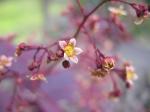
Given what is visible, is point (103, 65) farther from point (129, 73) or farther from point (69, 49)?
point (129, 73)

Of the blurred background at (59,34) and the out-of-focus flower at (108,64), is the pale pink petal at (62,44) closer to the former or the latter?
the out-of-focus flower at (108,64)

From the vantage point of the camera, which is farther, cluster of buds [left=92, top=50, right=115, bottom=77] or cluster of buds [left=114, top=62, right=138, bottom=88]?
cluster of buds [left=114, top=62, right=138, bottom=88]

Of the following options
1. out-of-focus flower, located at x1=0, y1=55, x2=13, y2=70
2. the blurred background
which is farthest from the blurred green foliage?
out-of-focus flower, located at x1=0, y1=55, x2=13, y2=70

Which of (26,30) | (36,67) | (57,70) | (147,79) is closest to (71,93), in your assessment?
(57,70)

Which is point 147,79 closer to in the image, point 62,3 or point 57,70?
point 57,70

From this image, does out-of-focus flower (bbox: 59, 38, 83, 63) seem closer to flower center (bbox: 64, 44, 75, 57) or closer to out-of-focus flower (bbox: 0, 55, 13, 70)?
flower center (bbox: 64, 44, 75, 57)
